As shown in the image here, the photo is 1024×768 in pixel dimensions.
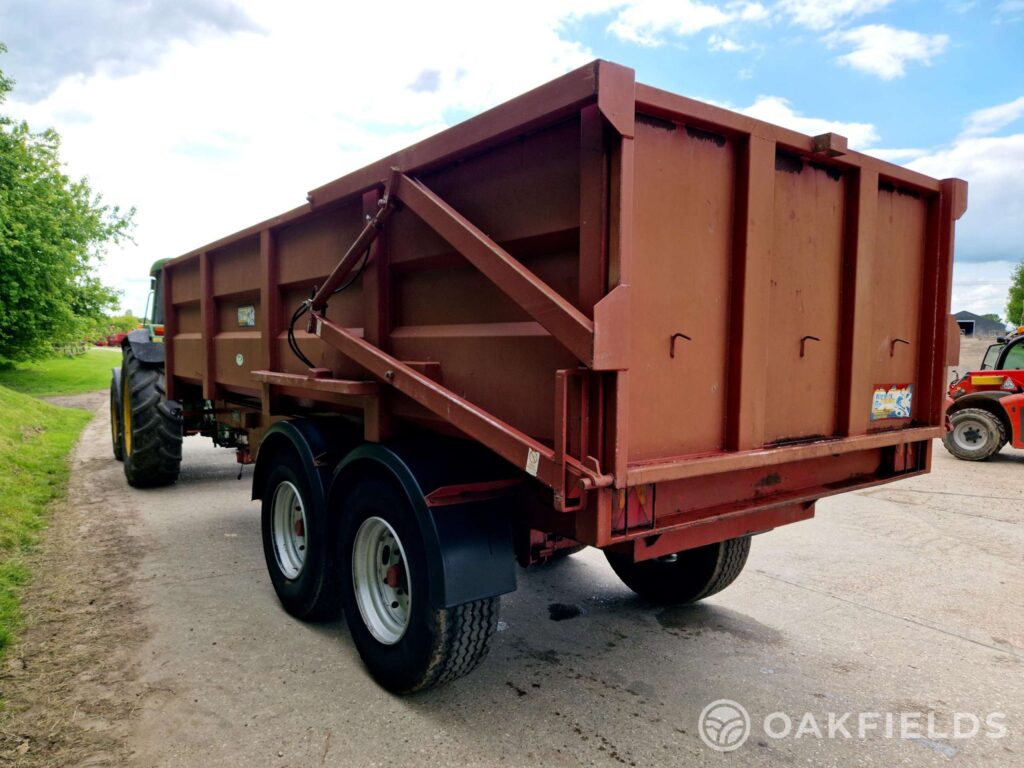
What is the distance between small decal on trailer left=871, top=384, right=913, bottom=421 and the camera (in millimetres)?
3365

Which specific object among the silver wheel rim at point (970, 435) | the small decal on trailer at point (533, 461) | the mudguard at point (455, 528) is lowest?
the silver wheel rim at point (970, 435)

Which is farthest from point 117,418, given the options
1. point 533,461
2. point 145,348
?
point 533,461

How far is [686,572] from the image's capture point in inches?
155

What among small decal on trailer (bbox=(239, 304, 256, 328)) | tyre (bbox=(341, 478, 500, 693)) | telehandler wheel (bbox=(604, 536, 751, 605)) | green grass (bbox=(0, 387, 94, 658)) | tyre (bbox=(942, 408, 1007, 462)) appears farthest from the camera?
tyre (bbox=(942, 408, 1007, 462))

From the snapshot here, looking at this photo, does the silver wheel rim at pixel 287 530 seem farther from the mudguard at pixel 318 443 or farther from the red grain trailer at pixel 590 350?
the mudguard at pixel 318 443

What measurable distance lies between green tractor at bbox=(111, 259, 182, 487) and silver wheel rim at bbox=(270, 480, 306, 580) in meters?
3.25

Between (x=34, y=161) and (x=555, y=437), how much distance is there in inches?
922

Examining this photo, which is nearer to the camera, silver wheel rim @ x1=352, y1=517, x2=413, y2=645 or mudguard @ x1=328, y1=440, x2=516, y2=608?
mudguard @ x1=328, y1=440, x2=516, y2=608

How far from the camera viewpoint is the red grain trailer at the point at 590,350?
2301 mm

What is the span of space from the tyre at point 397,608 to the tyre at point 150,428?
435 cm

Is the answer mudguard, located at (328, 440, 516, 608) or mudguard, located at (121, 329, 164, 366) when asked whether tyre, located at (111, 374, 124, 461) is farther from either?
mudguard, located at (328, 440, 516, 608)

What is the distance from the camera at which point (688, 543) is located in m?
2.80

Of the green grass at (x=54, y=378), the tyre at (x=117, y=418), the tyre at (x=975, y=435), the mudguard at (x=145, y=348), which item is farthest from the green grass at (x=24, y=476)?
the tyre at (x=975, y=435)

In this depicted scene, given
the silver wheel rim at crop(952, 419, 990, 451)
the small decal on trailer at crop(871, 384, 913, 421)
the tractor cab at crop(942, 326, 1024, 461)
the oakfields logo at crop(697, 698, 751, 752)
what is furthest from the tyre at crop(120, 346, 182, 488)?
the silver wheel rim at crop(952, 419, 990, 451)
